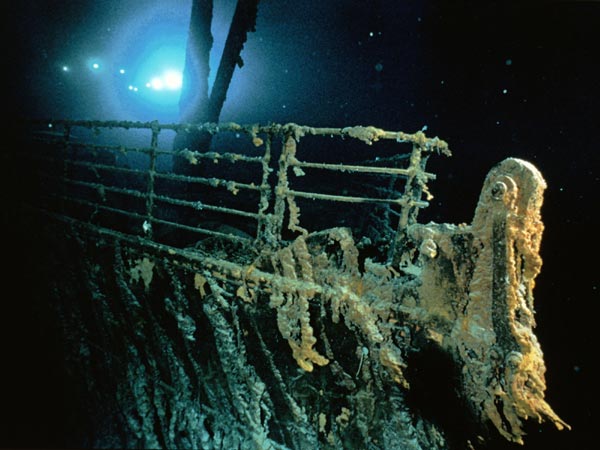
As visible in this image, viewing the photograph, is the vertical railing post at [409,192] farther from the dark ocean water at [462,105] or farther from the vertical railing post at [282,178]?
the dark ocean water at [462,105]

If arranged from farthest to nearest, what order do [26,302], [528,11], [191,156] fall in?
1. [528,11]
2. [26,302]
3. [191,156]

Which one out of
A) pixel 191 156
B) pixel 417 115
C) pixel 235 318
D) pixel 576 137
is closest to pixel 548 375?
pixel 576 137

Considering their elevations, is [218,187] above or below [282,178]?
below

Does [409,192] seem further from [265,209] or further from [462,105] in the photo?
[462,105]

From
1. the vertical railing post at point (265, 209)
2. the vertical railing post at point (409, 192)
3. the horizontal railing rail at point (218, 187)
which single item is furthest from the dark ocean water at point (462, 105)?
the vertical railing post at point (409, 192)

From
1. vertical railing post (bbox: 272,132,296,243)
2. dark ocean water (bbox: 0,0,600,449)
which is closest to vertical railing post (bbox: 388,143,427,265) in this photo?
vertical railing post (bbox: 272,132,296,243)

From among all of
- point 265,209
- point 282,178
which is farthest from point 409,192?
point 265,209

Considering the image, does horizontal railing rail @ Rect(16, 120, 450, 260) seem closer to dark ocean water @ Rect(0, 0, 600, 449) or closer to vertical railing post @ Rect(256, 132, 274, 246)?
vertical railing post @ Rect(256, 132, 274, 246)

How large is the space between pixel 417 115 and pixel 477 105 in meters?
4.13

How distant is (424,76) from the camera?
21453 millimetres

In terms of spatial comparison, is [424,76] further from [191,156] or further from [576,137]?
[191,156]

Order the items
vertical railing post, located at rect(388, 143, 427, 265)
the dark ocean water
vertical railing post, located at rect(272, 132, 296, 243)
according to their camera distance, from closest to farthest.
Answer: vertical railing post, located at rect(388, 143, 427, 265) → vertical railing post, located at rect(272, 132, 296, 243) → the dark ocean water

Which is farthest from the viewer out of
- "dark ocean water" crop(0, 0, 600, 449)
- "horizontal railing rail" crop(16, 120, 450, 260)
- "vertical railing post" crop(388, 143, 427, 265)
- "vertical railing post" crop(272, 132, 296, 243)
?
"dark ocean water" crop(0, 0, 600, 449)

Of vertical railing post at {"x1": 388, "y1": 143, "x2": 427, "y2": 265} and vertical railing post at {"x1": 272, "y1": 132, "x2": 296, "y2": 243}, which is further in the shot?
vertical railing post at {"x1": 272, "y1": 132, "x2": 296, "y2": 243}
